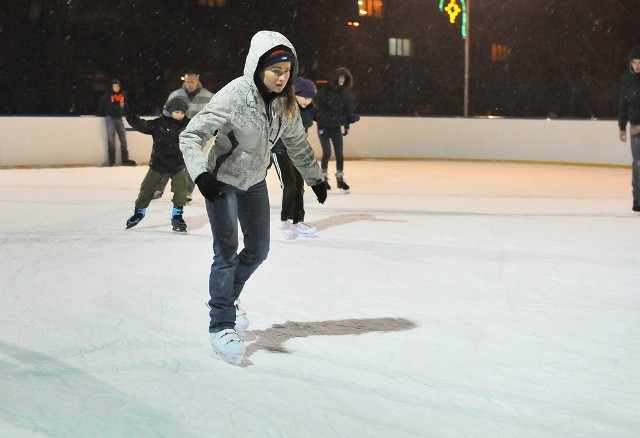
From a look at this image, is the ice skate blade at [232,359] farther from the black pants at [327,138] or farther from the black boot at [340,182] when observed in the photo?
the black boot at [340,182]

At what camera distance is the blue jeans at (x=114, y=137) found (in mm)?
13820

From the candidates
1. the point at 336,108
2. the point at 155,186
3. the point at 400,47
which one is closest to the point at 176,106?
the point at 155,186

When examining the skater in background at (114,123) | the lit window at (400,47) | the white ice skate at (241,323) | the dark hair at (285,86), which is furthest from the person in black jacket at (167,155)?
the lit window at (400,47)

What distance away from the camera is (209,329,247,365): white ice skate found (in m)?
3.27

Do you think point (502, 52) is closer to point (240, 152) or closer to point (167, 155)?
point (167, 155)

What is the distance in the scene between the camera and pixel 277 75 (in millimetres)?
3156

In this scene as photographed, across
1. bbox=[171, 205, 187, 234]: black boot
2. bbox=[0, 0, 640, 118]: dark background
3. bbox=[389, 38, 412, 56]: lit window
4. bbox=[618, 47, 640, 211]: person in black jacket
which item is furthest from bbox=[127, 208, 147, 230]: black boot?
bbox=[389, 38, 412, 56]: lit window

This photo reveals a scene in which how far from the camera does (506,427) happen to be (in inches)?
104

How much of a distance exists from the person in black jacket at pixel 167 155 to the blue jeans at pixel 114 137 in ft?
23.7

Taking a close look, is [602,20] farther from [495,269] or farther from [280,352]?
[280,352]

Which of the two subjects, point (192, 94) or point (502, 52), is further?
point (502, 52)

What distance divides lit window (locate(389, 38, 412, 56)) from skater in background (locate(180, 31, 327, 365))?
3054 centimetres

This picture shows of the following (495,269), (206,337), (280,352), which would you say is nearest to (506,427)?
(280,352)

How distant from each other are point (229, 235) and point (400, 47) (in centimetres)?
3111
